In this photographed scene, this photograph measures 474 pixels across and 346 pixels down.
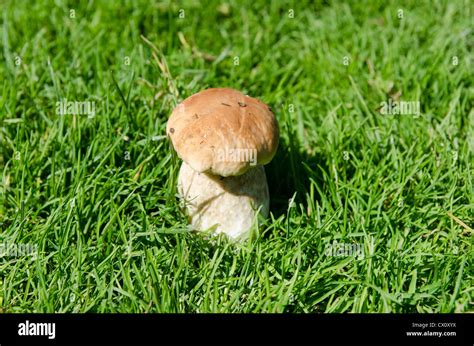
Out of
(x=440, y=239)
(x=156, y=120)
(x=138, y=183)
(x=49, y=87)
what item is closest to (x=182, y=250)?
(x=138, y=183)

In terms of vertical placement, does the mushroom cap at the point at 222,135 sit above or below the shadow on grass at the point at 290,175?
above

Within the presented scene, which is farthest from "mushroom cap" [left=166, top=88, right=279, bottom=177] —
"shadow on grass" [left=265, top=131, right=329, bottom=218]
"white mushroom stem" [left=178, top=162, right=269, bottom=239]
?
"shadow on grass" [left=265, top=131, right=329, bottom=218]

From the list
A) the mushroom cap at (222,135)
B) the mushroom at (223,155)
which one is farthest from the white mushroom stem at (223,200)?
the mushroom cap at (222,135)

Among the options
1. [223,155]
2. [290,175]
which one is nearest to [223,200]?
[223,155]

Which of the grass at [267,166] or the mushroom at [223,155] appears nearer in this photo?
the mushroom at [223,155]

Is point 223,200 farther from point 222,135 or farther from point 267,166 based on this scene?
point 267,166

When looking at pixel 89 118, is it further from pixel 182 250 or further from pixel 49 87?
pixel 182 250

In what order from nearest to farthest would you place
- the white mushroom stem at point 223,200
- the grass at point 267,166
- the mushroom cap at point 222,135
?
the mushroom cap at point 222,135, the grass at point 267,166, the white mushroom stem at point 223,200

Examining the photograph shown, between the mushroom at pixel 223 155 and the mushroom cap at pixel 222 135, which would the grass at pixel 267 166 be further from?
the mushroom cap at pixel 222 135
